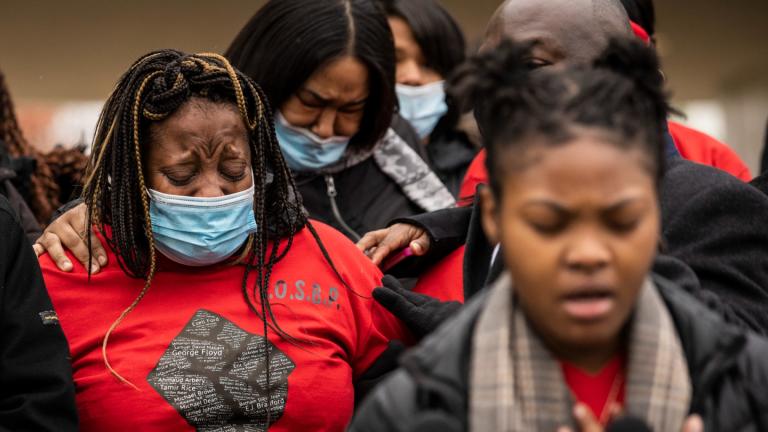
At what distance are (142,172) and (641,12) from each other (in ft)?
7.13

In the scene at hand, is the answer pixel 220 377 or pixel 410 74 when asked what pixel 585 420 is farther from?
pixel 410 74

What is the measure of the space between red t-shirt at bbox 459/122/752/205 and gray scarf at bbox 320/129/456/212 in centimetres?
19

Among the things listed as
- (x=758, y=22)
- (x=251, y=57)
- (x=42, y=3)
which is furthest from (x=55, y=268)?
(x=758, y=22)

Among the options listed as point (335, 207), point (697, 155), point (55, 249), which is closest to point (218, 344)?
point (55, 249)

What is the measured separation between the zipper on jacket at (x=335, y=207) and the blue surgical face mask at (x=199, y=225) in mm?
877

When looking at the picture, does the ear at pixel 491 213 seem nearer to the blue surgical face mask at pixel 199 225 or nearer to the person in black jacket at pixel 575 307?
the person in black jacket at pixel 575 307

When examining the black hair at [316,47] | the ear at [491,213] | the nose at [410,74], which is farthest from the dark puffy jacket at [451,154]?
the ear at [491,213]

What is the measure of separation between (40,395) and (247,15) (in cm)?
670

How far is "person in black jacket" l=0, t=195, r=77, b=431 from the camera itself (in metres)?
3.08

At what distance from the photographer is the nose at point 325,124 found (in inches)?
170

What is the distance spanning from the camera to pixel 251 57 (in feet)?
14.6

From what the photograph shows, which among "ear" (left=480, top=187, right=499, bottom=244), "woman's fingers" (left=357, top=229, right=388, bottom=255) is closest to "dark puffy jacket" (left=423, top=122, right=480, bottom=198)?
"woman's fingers" (left=357, top=229, right=388, bottom=255)

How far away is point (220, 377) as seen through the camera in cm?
333

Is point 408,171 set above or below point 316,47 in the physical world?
below
